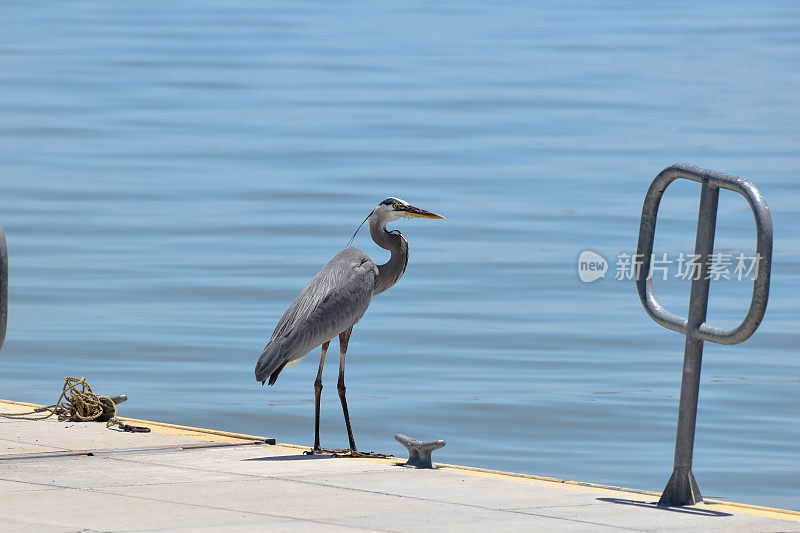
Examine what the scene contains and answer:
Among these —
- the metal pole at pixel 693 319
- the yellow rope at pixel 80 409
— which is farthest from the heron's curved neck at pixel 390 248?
the metal pole at pixel 693 319

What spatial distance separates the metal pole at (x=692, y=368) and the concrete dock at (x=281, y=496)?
0.11 metres

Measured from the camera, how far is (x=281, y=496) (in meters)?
7.94

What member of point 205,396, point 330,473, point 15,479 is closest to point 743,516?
point 330,473

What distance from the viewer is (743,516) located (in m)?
7.61

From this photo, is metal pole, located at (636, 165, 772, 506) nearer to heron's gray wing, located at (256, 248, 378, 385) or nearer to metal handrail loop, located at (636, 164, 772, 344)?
metal handrail loop, located at (636, 164, 772, 344)

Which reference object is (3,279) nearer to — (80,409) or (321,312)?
(321,312)

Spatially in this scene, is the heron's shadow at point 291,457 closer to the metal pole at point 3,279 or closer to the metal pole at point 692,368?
the metal pole at point 3,279

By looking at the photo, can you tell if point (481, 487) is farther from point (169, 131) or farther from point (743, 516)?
point (169, 131)

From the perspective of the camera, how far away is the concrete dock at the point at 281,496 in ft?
23.9

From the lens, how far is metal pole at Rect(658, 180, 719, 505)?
7906 millimetres

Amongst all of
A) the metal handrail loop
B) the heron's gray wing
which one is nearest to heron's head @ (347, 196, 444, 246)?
the heron's gray wing

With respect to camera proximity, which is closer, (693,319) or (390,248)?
(693,319)

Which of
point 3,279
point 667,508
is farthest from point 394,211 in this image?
point 667,508

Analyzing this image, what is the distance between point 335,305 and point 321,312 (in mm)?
90
